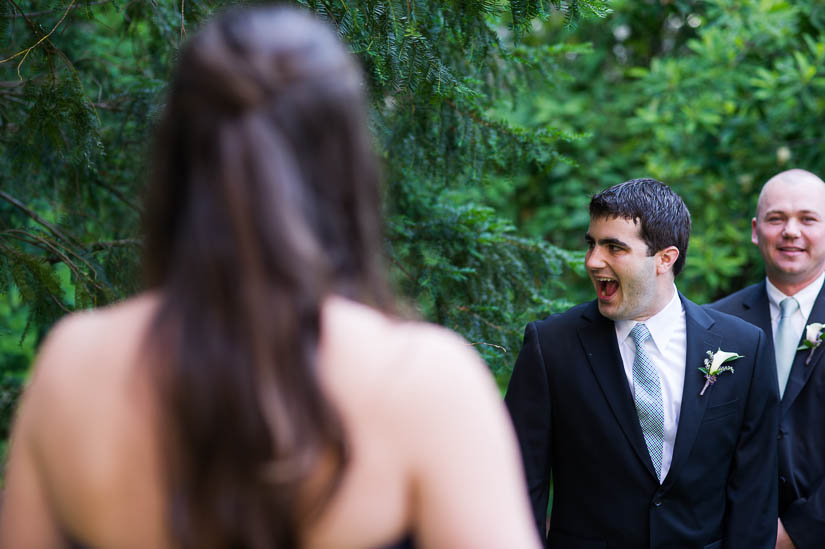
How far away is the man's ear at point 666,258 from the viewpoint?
305cm

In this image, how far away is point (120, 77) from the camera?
470cm

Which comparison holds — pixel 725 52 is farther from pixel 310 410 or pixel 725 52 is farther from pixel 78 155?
pixel 310 410

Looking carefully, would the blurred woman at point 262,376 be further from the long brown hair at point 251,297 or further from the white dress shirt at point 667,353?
the white dress shirt at point 667,353

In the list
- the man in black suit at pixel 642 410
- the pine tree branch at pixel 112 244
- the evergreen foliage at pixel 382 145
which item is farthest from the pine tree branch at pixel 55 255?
the man in black suit at pixel 642 410

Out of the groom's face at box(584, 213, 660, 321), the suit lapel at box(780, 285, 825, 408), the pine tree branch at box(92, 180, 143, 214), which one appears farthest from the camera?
the pine tree branch at box(92, 180, 143, 214)

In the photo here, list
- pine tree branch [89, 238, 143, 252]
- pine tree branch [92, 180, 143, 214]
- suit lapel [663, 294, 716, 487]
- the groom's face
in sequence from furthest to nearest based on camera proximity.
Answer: pine tree branch [92, 180, 143, 214] → pine tree branch [89, 238, 143, 252] → the groom's face → suit lapel [663, 294, 716, 487]

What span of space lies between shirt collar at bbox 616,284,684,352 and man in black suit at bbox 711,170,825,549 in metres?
0.68

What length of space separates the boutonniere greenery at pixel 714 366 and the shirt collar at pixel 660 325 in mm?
175

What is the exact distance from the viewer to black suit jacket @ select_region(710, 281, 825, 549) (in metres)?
3.35

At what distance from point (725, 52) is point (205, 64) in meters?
6.98

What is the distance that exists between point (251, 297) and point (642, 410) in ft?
7.22

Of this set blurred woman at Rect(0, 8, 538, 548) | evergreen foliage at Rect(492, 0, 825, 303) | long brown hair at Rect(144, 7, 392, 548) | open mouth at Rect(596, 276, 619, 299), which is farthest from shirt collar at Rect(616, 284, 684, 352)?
evergreen foliage at Rect(492, 0, 825, 303)

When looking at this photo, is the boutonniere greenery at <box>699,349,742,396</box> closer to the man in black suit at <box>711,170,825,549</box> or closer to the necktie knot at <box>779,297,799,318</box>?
the man in black suit at <box>711,170,825,549</box>

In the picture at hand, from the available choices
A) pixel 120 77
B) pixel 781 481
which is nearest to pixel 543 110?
pixel 120 77
